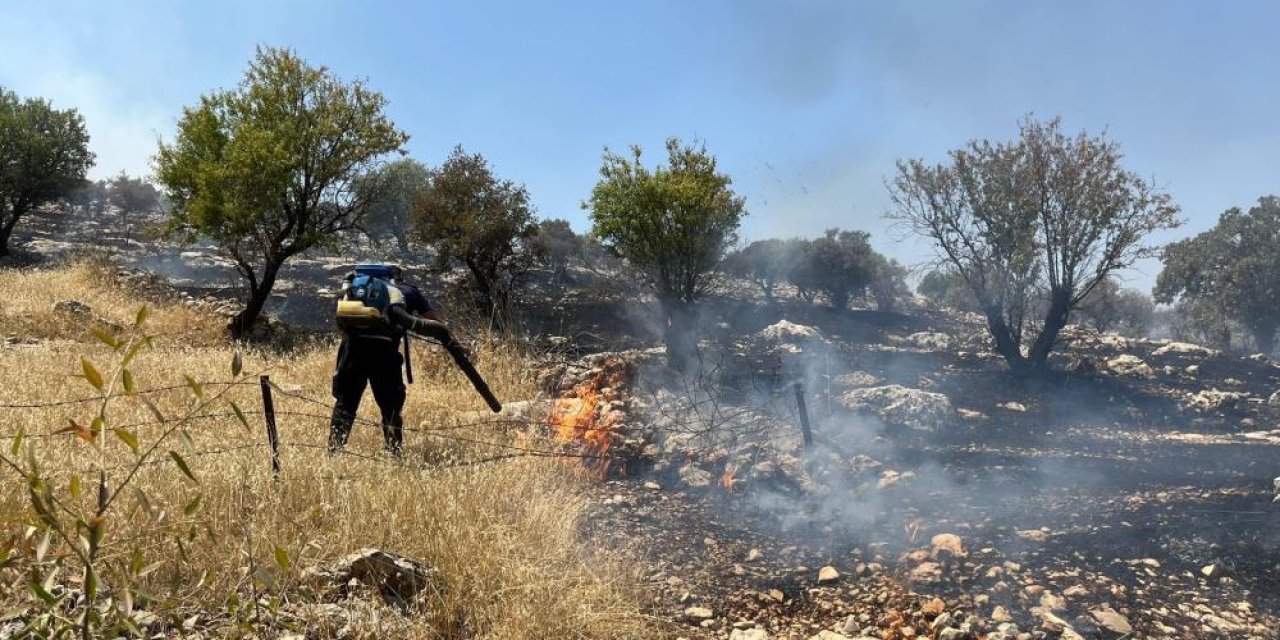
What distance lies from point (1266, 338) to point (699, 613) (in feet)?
99.4

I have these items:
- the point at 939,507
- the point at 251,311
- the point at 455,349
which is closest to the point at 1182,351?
the point at 939,507

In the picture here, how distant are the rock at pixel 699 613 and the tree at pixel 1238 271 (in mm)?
28016

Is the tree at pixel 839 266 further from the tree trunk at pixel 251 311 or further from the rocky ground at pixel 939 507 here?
the tree trunk at pixel 251 311

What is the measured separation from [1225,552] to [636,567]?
138 inches

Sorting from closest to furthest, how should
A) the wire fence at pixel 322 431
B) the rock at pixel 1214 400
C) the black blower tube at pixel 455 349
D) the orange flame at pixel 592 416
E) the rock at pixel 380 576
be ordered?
the rock at pixel 380 576, the wire fence at pixel 322 431, the black blower tube at pixel 455 349, the orange flame at pixel 592 416, the rock at pixel 1214 400

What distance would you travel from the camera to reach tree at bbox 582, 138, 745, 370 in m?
13.9

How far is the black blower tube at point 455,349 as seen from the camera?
13.8ft

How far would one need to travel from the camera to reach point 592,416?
20.6 ft

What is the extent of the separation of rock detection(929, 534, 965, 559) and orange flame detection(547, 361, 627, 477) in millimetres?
2361

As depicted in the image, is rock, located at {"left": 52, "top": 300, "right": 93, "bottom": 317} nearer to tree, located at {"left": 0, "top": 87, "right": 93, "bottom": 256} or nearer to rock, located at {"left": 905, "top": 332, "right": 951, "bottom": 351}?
tree, located at {"left": 0, "top": 87, "right": 93, "bottom": 256}

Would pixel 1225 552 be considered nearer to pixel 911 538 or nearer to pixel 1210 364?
pixel 911 538

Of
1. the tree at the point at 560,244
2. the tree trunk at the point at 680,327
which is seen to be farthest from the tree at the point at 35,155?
the tree trunk at the point at 680,327

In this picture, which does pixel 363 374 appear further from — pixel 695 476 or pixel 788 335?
pixel 788 335

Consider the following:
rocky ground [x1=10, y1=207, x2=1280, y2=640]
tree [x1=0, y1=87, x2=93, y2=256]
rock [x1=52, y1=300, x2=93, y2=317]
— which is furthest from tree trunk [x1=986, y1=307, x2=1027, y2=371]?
tree [x1=0, y1=87, x2=93, y2=256]
